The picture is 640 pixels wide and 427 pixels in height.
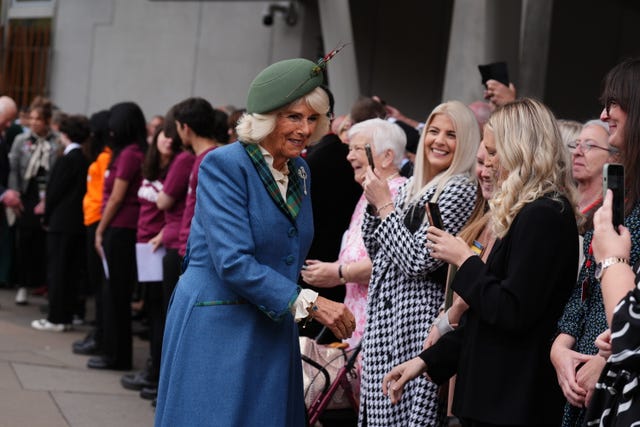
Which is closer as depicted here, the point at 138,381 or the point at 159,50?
the point at 138,381

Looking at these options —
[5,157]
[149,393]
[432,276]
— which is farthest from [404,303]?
[5,157]

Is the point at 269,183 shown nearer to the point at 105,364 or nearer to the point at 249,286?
the point at 249,286

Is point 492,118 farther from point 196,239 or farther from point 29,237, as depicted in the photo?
point 29,237

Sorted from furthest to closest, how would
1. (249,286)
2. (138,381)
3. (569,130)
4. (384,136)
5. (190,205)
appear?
(138,381), (190,205), (384,136), (569,130), (249,286)

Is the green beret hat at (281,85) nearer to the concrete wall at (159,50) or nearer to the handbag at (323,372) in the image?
the handbag at (323,372)

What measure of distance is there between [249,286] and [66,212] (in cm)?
687

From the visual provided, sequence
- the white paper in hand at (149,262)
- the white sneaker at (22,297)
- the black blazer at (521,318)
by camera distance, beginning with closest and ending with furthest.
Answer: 1. the black blazer at (521,318)
2. the white paper in hand at (149,262)
3. the white sneaker at (22,297)

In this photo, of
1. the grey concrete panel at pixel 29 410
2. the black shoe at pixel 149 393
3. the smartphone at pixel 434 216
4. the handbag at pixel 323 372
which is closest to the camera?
the smartphone at pixel 434 216

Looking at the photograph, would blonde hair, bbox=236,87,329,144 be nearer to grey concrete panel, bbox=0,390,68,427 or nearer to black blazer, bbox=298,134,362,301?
black blazer, bbox=298,134,362,301

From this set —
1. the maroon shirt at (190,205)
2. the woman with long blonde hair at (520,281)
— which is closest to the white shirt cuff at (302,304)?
the woman with long blonde hair at (520,281)

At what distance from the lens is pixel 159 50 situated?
18250 millimetres

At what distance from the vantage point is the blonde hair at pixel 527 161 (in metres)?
3.80

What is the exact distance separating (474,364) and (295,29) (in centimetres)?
1370

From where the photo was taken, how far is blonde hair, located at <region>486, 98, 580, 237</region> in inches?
149
